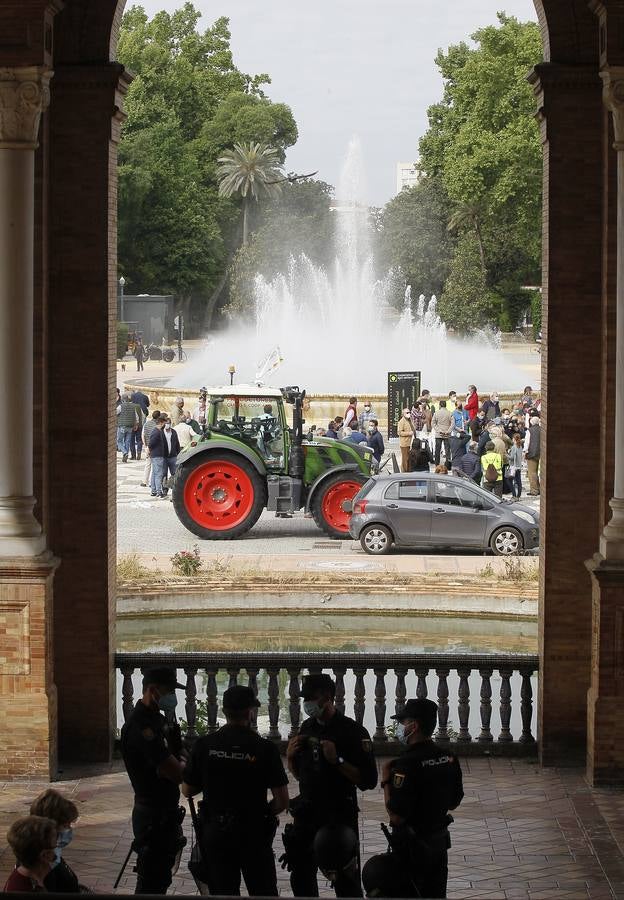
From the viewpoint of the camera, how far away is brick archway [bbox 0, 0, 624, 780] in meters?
11.7

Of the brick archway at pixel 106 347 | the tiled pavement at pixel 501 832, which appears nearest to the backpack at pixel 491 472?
the brick archway at pixel 106 347

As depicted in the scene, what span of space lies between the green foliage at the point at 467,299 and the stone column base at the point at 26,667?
68535 millimetres

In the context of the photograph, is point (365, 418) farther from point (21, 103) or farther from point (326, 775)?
point (326, 775)

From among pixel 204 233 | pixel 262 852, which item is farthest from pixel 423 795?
pixel 204 233

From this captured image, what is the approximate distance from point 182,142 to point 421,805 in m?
92.5

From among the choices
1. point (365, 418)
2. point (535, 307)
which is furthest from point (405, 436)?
point (535, 307)

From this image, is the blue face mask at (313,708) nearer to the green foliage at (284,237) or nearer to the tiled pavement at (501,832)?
the tiled pavement at (501,832)

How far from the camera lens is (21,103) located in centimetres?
1095

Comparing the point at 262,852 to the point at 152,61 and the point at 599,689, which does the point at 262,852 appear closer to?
the point at 599,689

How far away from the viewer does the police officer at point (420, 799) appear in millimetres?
7527

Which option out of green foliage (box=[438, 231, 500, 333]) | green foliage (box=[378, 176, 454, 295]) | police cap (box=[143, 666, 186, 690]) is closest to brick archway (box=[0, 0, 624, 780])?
police cap (box=[143, 666, 186, 690])

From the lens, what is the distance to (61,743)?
11.9 meters

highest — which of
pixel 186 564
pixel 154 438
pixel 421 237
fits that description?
pixel 421 237

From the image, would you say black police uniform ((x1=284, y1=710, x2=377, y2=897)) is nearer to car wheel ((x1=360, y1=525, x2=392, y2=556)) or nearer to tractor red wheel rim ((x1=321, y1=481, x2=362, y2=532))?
car wheel ((x1=360, y1=525, x2=392, y2=556))
